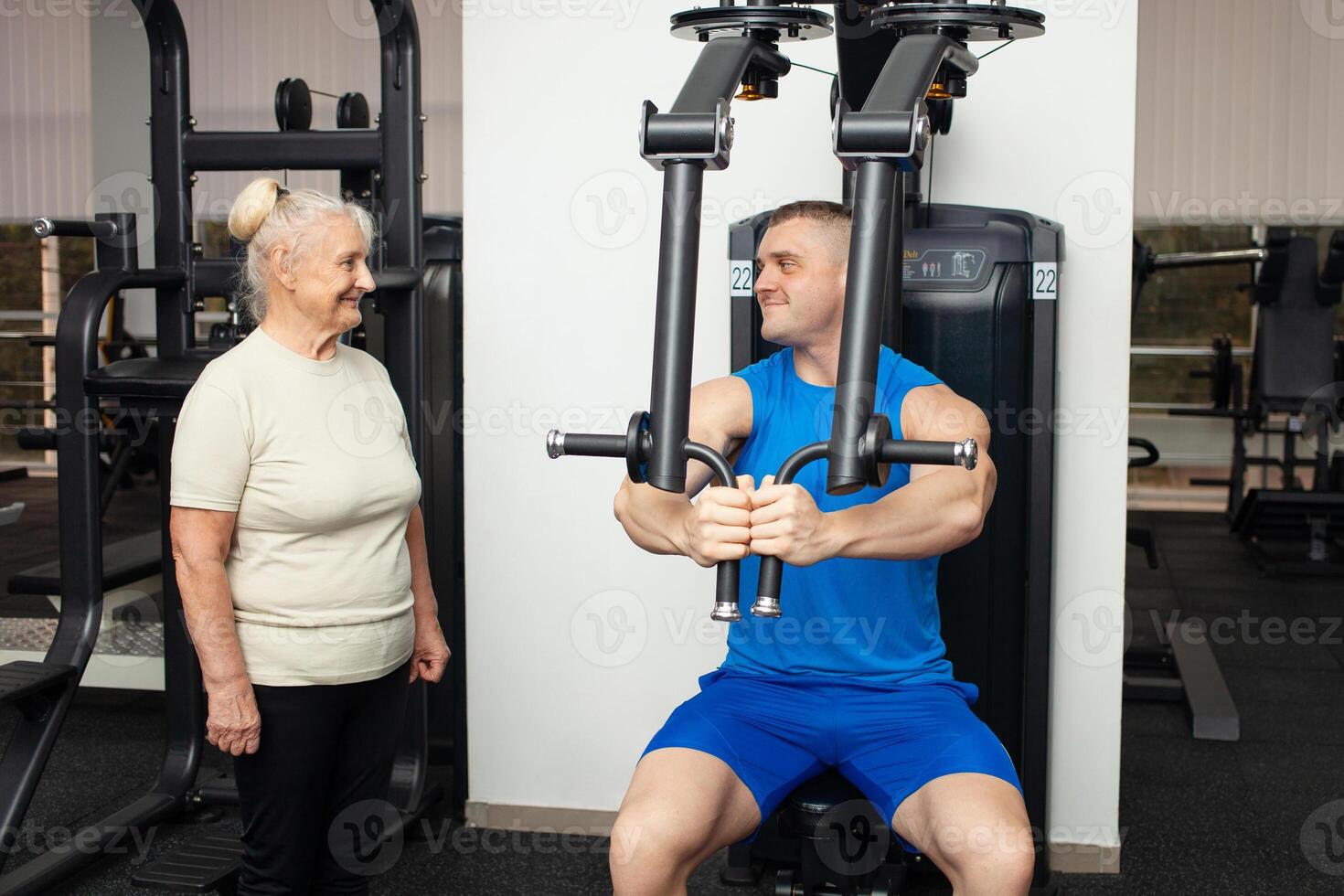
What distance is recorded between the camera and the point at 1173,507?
7609 millimetres

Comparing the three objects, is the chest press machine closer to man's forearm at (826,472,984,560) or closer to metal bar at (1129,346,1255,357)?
man's forearm at (826,472,984,560)

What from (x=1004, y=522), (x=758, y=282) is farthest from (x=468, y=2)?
(x=1004, y=522)

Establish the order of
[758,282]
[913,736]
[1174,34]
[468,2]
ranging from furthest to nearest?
1. [1174,34]
2. [468,2]
3. [758,282]
4. [913,736]

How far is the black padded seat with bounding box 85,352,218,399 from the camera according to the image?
2.39 meters

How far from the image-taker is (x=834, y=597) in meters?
1.90

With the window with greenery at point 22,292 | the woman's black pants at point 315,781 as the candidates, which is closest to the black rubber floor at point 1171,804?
the woman's black pants at point 315,781

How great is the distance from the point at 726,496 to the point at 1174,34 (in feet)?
20.8

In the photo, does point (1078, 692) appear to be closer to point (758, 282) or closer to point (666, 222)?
point (758, 282)

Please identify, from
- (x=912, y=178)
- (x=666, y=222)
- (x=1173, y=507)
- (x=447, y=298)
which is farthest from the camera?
(x=1173, y=507)
